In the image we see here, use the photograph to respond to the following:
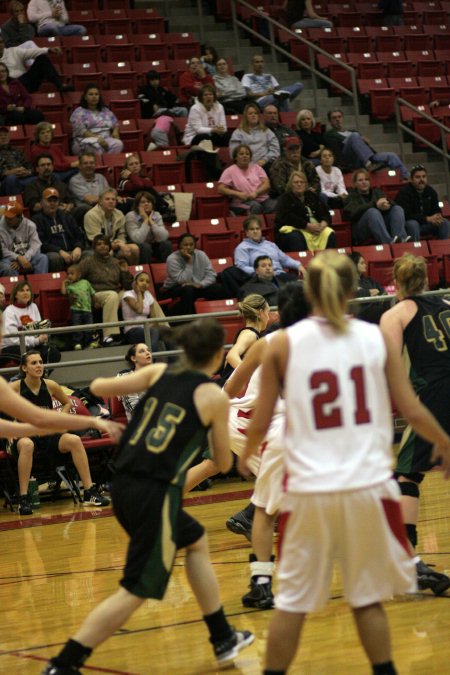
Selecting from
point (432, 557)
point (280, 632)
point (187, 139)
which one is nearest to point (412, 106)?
point (187, 139)

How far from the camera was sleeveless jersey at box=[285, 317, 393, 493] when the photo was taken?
3625 mm

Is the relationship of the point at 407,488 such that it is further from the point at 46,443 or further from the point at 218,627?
the point at 46,443

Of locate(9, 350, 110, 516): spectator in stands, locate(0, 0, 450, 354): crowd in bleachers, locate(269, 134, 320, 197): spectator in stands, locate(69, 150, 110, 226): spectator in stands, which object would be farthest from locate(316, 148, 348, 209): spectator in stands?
locate(9, 350, 110, 516): spectator in stands

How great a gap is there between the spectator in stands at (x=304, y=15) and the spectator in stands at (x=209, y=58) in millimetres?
2562

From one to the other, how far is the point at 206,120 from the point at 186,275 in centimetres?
342

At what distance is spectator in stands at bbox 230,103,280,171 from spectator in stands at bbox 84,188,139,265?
8.07 ft

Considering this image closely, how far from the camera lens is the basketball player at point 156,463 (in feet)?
13.9

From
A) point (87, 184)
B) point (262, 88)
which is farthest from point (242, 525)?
point (262, 88)

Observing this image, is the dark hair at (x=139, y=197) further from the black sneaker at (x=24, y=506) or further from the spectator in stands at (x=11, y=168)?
the black sneaker at (x=24, y=506)

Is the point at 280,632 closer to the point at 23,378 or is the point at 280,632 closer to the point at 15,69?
the point at 23,378

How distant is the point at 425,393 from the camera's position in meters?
5.63

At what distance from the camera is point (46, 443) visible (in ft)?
33.5

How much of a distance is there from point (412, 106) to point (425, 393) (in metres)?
11.4

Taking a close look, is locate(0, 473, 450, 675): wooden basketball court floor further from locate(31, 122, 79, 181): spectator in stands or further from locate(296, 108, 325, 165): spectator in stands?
locate(296, 108, 325, 165): spectator in stands
